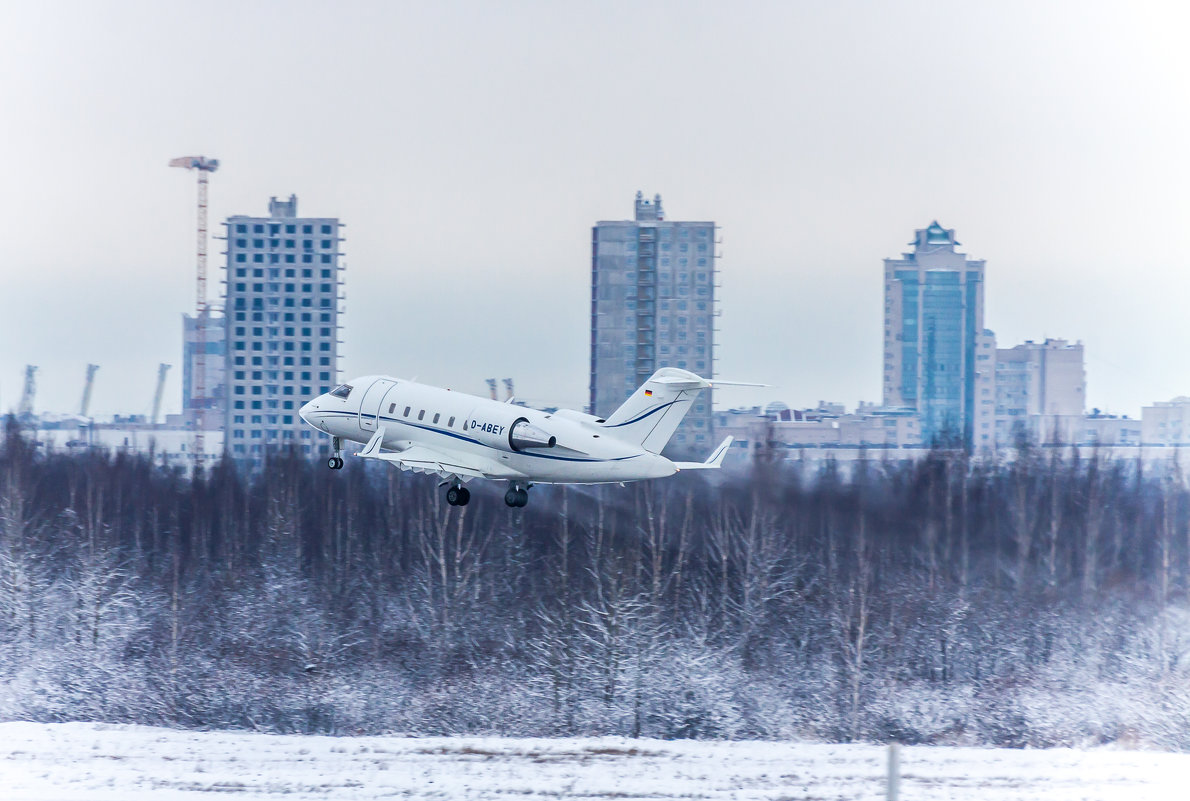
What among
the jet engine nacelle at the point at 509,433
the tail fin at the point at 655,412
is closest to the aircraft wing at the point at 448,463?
the jet engine nacelle at the point at 509,433

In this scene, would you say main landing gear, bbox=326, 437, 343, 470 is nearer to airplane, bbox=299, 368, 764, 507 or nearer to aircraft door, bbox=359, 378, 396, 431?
airplane, bbox=299, 368, 764, 507

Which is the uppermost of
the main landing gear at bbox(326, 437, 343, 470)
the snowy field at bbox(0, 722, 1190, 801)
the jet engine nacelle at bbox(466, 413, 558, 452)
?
the jet engine nacelle at bbox(466, 413, 558, 452)

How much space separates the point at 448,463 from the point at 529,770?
9.19 meters

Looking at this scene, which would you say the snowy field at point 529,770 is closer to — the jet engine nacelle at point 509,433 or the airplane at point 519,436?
the airplane at point 519,436

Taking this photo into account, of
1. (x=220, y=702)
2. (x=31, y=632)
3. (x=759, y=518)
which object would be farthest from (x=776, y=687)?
(x=31, y=632)

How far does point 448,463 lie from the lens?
4131 centimetres

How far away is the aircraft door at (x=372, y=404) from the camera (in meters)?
44.0

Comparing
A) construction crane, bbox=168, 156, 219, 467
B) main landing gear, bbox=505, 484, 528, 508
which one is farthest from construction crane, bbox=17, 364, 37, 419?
main landing gear, bbox=505, 484, 528, 508

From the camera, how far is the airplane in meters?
39.3

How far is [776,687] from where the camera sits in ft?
196

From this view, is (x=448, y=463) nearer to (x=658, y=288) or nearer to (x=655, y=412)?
(x=655, y=412)

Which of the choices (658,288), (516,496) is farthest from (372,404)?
(658,288)

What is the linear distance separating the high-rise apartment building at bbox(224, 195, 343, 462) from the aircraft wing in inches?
3139

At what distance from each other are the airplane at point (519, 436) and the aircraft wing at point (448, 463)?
0.03m
